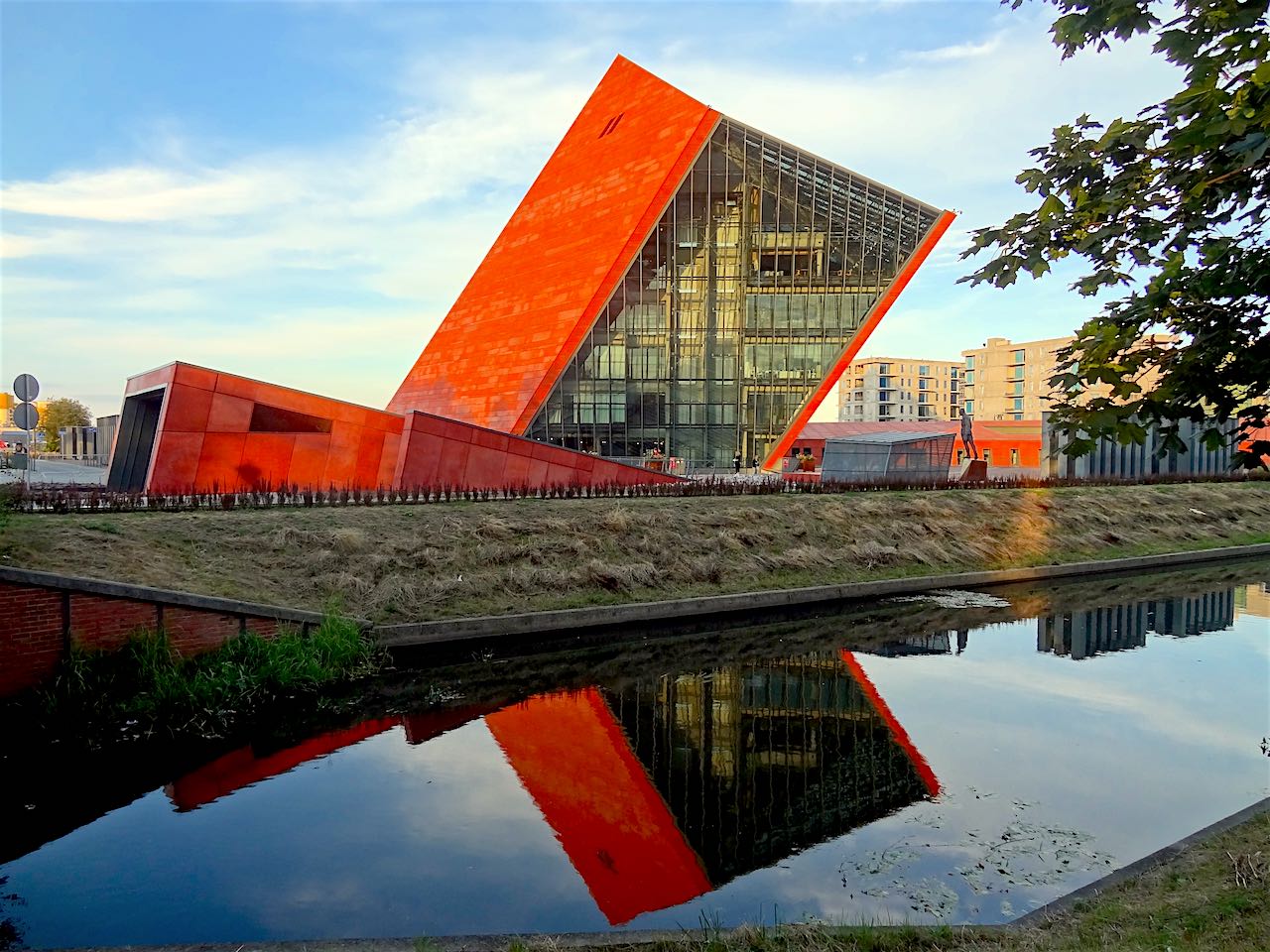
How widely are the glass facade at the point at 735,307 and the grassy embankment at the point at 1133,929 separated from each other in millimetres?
34280

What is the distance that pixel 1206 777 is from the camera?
9773 millimetres

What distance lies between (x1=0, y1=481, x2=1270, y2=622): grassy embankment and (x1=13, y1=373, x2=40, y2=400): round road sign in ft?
9.77

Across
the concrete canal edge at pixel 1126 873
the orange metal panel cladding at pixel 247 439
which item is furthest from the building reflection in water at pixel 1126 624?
the orange metal panel cladding at pixel 247 439

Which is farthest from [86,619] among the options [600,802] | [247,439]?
[247,439]

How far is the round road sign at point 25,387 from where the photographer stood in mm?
16625

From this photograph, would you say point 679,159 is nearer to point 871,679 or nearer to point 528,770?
point 871,679

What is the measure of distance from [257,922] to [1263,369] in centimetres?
777

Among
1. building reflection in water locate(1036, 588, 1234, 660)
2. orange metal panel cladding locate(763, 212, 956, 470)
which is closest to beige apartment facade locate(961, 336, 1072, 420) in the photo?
orange metal panel cladding locate(763, 212, 956, 470)

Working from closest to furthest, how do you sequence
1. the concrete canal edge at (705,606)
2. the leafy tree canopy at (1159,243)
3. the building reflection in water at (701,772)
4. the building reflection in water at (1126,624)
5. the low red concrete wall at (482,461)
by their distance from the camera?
the leafy tree canopy at (1159,243)
the building reflection in water at (701,772)
the concrete canal edge at (705,606)
the building reflection in water at (1126,624)
the low red concrete wall at (482,461)

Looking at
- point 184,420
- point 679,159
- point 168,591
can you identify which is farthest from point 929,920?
point 679,159

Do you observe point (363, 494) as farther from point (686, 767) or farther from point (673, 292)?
point (673, 292)

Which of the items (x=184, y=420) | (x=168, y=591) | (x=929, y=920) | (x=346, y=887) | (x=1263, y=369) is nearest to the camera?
(x=1263, y=369)

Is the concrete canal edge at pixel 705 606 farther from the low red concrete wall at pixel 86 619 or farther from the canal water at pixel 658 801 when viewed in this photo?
the low red concrete wall at pixel 86 619

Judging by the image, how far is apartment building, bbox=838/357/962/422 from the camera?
128500 millimetres
